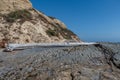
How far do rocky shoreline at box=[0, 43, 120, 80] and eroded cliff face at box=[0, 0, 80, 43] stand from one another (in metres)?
16.4

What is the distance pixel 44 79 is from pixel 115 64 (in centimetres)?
213

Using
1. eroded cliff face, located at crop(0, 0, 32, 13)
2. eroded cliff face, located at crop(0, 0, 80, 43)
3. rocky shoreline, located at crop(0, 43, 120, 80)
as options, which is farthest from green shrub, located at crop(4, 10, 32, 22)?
rocky shoreline, located at crop(0, 43, 120, 80)

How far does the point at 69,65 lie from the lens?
730cm

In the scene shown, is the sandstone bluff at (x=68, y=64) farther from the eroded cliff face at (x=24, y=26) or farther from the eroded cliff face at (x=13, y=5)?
the eroded cliff face at (x=13, y=5)

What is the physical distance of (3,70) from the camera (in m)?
8.07

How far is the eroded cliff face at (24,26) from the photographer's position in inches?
1049

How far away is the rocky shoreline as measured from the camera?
22.2ft

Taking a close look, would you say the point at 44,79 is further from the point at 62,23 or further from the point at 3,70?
the point at 62,23

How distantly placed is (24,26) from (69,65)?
21.4 m

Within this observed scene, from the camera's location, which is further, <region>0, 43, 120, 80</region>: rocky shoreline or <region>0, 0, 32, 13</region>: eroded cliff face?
<region>0, 0, 32, 13</region>: eroded cliff face

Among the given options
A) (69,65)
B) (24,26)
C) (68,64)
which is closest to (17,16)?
(24,26)

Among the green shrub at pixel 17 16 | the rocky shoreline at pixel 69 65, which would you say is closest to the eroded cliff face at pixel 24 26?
the green shrub at pixel 17 16

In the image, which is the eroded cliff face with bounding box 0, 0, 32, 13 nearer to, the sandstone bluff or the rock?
the sandstone bluff

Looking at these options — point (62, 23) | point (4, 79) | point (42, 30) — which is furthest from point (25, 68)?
point (62, 23)
